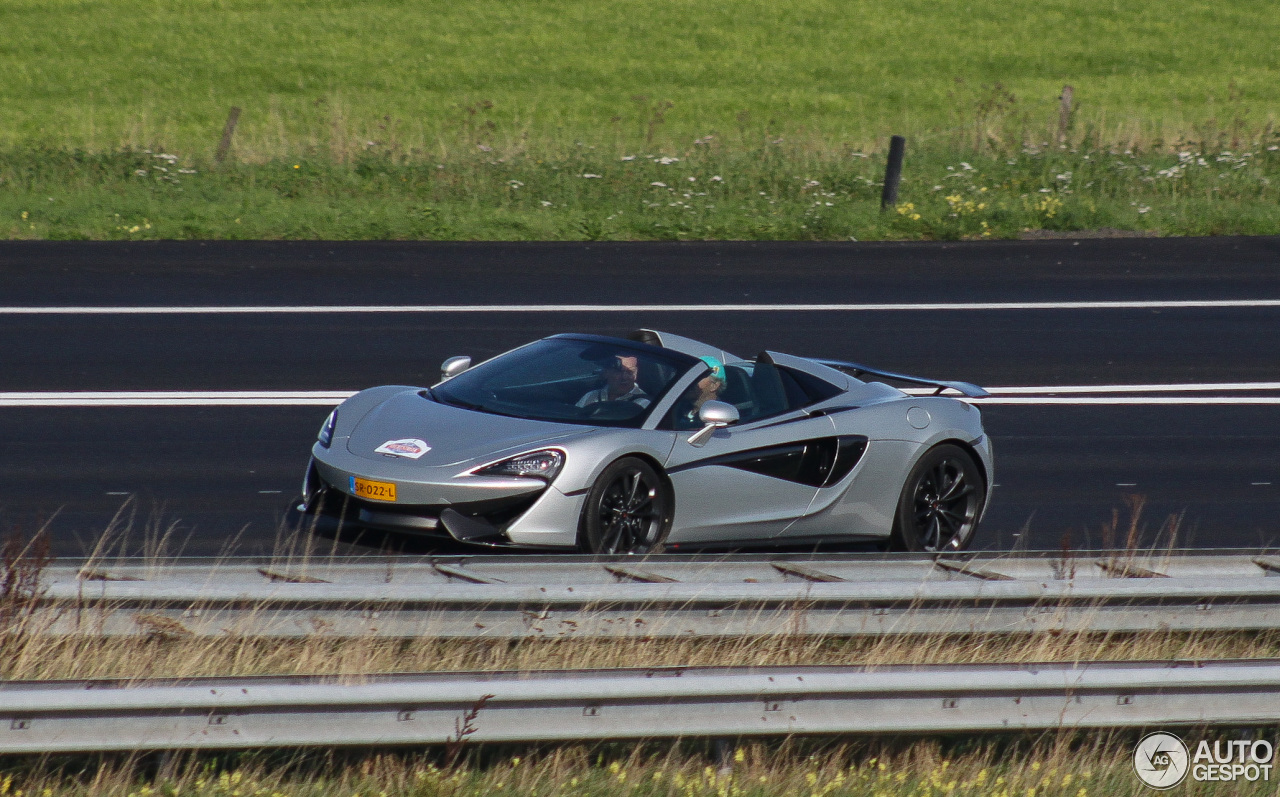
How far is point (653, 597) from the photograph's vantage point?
6695 mm

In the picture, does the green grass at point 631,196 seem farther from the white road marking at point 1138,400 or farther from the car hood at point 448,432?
the car hood at point 448,432

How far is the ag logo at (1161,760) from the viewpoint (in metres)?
6.08

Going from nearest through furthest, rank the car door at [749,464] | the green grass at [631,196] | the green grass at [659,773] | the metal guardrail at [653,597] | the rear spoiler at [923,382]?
the green grass at [659,773]
the metal guardrail at [653,597]
the car door at [749,464]
the rear spoiler at [923,382]
the green grass at [631,196]

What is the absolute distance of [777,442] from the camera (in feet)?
29.6

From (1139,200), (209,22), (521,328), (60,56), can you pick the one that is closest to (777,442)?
(521,328)

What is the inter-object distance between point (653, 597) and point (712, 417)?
1.96 m

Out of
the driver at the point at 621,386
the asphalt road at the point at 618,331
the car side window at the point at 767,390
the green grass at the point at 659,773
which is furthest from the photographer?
the asphalt road at the point at 618,331

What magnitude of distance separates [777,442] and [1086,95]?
33824mm

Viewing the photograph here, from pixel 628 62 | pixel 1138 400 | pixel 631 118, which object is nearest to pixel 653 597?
pixel 1138 400

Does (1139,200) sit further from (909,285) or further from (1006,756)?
(1006,756)

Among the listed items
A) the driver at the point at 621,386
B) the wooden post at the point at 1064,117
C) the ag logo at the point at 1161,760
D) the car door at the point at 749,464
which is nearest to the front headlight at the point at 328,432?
the driver at the point at 621,386

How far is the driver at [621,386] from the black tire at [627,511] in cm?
56

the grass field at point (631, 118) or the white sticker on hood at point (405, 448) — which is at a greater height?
the grass field at point (631, 118)

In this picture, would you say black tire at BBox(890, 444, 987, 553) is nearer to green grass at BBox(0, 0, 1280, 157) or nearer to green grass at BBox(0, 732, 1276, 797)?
green grass at BBox(0, 732, 1276, 797)
